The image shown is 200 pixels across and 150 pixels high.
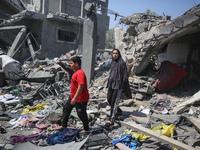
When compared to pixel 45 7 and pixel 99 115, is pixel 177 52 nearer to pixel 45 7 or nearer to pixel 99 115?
pixel 99 115

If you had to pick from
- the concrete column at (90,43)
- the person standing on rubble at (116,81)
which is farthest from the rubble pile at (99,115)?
the concrete column at (90,43)

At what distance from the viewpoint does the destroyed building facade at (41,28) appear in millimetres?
12570

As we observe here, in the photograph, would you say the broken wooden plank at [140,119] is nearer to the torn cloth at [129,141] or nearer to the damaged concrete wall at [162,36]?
the torn cloth at [129,141]

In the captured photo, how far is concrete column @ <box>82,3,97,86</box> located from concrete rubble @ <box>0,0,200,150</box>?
0.84ft

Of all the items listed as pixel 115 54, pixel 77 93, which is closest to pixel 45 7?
pixel 115 54

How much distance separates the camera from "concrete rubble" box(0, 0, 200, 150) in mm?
3348

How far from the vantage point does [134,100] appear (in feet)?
20.9

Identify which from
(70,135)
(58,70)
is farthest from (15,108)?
(58,70)

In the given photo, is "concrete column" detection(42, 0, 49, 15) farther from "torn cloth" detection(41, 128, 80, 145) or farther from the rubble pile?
"torn cloth" detection(41, 128, 80, 145)

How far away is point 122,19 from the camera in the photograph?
8.89 meters

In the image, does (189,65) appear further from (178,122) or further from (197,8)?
(178,122)

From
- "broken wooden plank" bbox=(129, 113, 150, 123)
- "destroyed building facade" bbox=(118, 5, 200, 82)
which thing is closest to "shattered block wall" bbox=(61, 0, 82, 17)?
"destroyed building facade" bbox=(118, 5, 200, 82)

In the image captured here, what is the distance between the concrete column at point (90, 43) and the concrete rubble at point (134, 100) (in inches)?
10.0

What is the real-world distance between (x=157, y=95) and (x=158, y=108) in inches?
41.0
